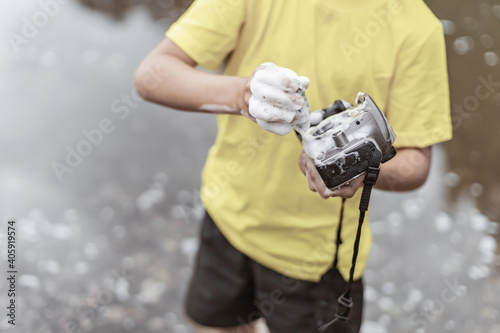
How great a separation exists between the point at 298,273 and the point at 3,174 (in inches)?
77.6

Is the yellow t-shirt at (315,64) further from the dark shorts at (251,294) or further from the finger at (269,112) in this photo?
the finger at (269,112)

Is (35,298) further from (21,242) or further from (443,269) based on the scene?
(443,269)

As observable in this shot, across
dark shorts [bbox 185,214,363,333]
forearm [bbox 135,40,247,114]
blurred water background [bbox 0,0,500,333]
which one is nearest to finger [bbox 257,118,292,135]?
Answer: forearm [bbox 135,40,247,114]

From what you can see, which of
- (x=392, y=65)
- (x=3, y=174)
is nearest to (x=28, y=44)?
(x=3, y=174)

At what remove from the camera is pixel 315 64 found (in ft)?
3.74

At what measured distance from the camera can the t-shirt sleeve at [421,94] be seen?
113 centimetres

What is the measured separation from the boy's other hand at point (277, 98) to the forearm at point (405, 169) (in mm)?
323

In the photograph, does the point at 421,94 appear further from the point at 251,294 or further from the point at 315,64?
the point at 251,294

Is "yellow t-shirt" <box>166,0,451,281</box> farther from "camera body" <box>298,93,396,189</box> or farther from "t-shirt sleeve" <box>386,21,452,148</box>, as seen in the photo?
"camera body" <box>298,93,396,189</box>

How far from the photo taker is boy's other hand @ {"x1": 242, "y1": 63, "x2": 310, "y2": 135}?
0.91 meters

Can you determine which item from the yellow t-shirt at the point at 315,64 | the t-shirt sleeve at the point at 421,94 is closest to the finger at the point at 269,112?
the yellow t-shirt at the point at 315,64

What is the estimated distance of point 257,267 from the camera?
1380 mm

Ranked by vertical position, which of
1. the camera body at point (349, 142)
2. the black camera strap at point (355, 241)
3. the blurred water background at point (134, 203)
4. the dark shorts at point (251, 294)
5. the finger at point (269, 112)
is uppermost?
the finger at point (269, 112)

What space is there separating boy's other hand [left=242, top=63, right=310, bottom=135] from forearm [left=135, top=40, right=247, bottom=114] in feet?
0.35
